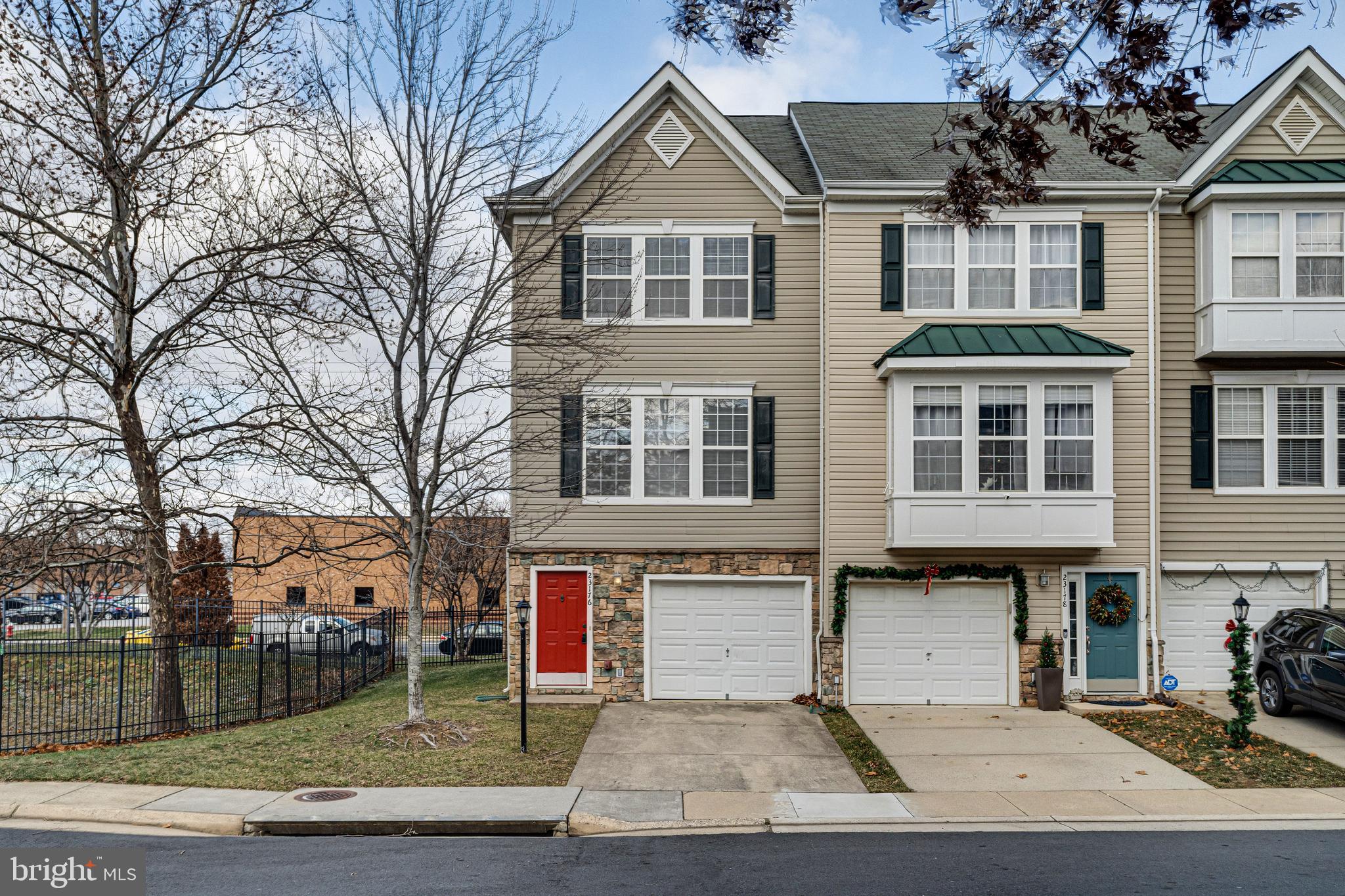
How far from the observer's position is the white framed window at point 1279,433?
16219mm

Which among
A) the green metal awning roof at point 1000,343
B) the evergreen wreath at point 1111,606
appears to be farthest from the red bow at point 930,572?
the green metal awning roof at point 1000,343

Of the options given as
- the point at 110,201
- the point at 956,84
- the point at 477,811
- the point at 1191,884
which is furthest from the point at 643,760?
the point at 110,201

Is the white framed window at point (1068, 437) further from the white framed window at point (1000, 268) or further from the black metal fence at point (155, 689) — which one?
the black metal fence at point (155, 689)

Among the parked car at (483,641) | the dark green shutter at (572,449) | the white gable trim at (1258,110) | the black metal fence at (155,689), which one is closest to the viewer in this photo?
the black metal fence at (155,689)

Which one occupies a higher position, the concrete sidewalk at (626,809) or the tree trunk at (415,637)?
the tree trunk at (415,637)

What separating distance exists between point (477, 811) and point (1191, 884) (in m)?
6.60

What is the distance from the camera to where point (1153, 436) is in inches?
630

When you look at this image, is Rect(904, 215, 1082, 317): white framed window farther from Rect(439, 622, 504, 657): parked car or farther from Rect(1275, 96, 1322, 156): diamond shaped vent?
Rect(439, 622, 504, 657): parked car

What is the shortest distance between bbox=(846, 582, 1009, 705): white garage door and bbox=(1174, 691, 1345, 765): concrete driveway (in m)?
3.23

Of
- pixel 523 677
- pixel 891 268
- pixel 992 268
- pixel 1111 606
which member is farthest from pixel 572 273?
pixel 1111 606

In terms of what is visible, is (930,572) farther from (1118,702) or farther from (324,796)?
(324,796)

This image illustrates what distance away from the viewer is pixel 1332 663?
504 inches

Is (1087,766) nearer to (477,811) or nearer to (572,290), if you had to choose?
(477,811)

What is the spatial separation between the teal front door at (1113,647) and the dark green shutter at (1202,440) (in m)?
2.18
